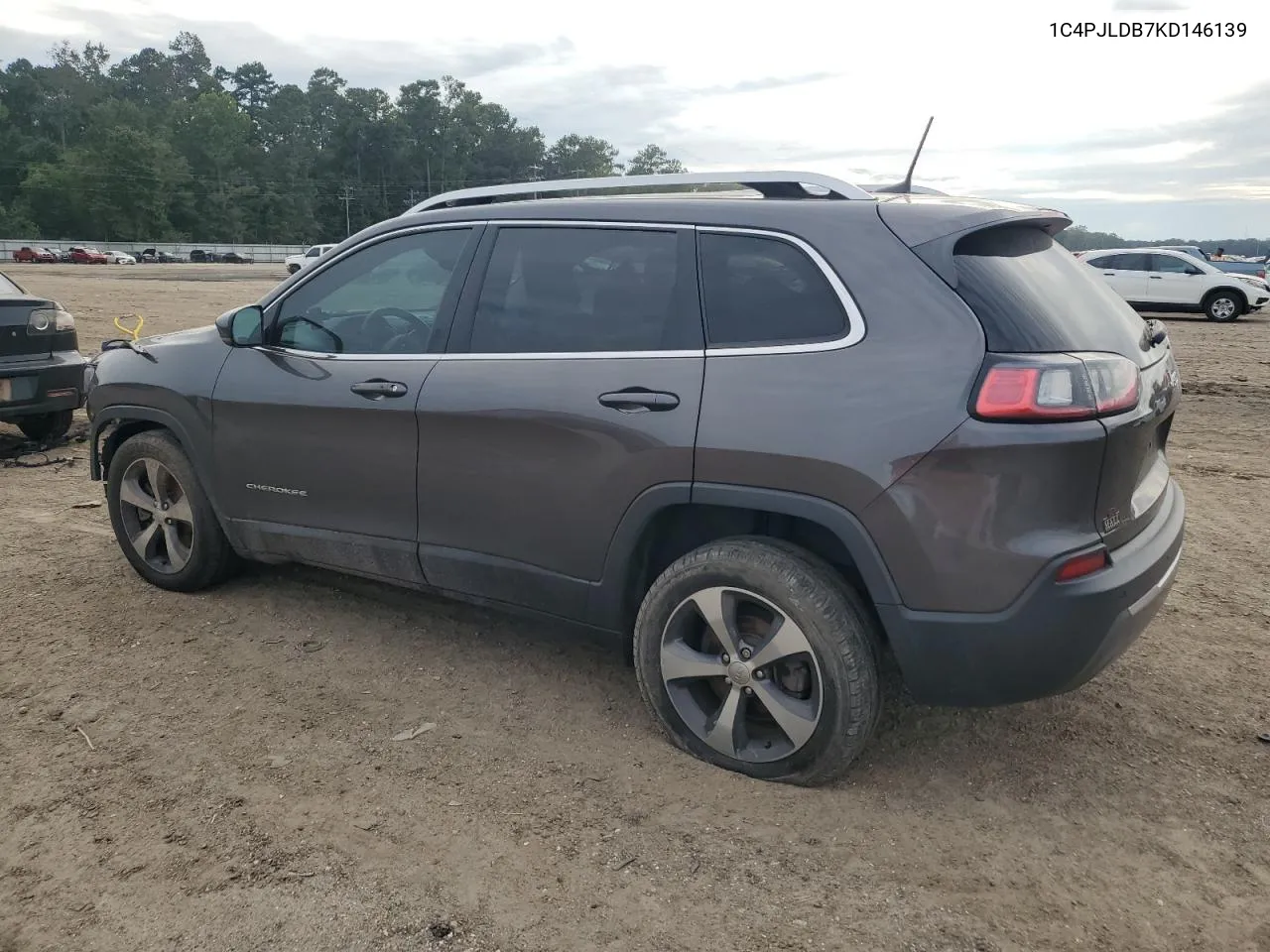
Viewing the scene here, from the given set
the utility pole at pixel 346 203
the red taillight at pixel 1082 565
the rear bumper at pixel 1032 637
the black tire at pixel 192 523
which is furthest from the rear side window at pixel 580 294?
the utility pole at pixel 346 203

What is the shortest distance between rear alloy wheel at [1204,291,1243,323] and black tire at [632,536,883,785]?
70.2 feet

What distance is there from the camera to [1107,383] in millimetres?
2779

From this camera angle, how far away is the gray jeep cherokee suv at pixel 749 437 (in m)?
2.76

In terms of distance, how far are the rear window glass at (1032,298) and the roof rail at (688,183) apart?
455mm

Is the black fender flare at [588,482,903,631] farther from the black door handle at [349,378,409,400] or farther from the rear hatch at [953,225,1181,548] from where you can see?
the black door handle at [349,378,409,400]

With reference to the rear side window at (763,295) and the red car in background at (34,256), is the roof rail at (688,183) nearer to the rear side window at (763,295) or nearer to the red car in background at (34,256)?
the rear side window at (763,295)

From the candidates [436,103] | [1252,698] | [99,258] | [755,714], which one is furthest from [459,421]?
[436,103]

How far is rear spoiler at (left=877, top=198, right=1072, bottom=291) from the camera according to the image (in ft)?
9.54

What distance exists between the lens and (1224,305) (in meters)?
21.0

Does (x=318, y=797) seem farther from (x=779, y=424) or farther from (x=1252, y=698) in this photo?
(x=1252, y=698)

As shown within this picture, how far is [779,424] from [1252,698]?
2213mm

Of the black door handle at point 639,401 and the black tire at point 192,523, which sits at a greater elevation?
the black door handle at point 639,401

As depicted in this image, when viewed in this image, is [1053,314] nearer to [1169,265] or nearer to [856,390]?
[856,390]

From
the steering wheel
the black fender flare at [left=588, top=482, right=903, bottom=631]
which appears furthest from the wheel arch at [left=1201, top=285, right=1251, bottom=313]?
the black fender flare at [left=588, top=482, right=903, bottom=631]
